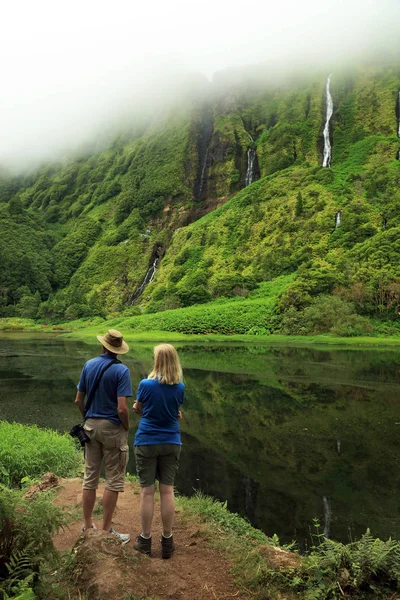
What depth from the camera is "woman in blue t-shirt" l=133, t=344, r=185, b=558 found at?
Result: 18.0 feet

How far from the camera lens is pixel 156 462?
5.63 m

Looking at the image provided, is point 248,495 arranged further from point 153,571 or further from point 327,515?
point 153,571

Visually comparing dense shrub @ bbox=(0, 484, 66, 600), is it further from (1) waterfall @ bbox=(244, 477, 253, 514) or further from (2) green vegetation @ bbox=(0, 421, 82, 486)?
(2) green vegetation @ bbox=(0, 421, 82, 486)

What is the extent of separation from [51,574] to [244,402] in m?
14.7

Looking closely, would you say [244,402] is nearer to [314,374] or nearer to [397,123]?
[314,374]

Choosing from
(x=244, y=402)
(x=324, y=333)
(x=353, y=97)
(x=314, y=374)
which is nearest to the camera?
(x=244, y=402)

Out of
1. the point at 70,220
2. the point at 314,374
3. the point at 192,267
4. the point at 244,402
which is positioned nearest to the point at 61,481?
the point at 244,402

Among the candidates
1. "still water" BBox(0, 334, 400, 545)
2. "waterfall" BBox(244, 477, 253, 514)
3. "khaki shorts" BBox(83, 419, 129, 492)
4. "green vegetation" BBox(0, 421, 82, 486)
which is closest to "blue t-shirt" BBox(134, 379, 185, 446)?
"khaki shorts" BBox(83, 419, 129, 492)

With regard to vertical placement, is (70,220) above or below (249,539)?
above

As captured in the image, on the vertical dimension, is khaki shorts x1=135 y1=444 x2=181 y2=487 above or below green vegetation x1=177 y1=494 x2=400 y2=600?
above

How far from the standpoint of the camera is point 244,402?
1850 centimetres

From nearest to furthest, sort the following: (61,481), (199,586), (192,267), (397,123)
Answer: (199,586) → (61,481) → (192,267) → (397,123)

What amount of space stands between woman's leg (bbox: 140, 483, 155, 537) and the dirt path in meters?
0.38

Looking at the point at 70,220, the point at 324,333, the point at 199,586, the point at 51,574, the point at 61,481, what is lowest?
the point at 324,333
